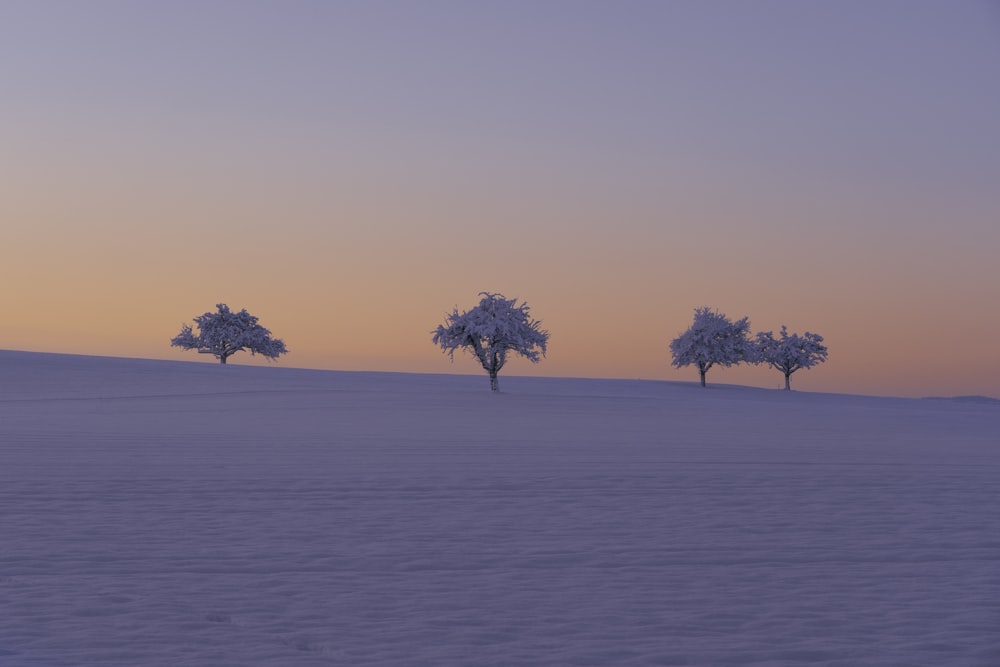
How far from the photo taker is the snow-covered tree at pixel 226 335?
290 ft

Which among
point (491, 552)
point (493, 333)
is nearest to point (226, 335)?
point (493, 333)

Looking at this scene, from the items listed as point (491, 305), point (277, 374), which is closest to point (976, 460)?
point (491, 305)

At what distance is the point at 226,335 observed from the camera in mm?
88062

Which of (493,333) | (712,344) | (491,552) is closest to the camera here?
(491,552)

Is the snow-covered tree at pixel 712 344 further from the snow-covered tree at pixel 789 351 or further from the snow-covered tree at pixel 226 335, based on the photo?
the snow-covered tree at pixel 226 335

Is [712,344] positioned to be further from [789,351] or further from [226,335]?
[226,335]

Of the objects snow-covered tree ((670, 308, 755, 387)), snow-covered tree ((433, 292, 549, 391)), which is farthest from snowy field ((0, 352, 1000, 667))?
snow-covered tree ((670, 308, 755, 387))

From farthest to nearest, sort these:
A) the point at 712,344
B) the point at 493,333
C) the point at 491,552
→ the point at 712,344
the point at 493,333
the point at 491,552

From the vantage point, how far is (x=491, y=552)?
33.2ft

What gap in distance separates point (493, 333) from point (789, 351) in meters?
49.5

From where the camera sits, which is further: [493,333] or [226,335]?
[226,335]

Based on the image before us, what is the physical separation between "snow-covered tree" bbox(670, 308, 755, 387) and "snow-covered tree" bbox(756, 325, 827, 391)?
8.32 meters

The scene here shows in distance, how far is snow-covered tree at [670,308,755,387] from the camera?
279 ft

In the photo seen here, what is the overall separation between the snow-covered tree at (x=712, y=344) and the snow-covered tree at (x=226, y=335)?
38.2m
